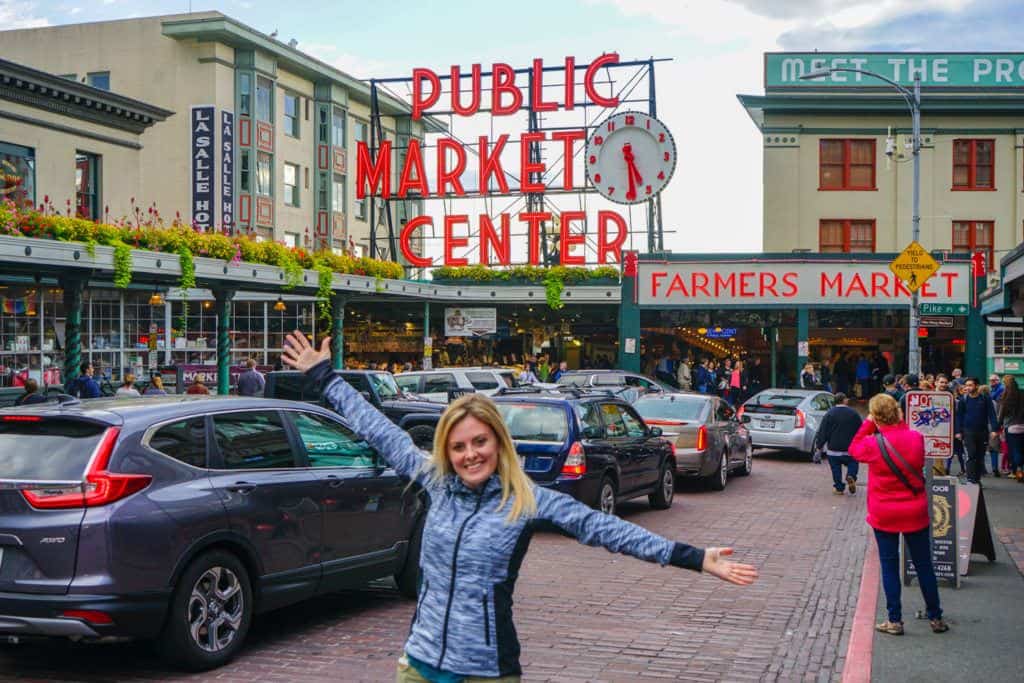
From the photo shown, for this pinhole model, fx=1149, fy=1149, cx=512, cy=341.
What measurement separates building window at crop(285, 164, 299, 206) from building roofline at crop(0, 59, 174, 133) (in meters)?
14.3

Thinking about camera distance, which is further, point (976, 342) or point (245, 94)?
point (245, 94)

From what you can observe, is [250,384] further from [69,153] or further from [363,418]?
[363,418]

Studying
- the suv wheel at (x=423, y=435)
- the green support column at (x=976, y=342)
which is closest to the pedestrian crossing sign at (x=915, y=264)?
the suv wheel at (x=423, y=435)

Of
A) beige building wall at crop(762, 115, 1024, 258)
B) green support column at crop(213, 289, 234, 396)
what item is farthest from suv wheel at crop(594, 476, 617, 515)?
beige building wall at crop(762, 115, 1024, 258)

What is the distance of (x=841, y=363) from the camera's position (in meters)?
39.9

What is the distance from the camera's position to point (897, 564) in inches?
331

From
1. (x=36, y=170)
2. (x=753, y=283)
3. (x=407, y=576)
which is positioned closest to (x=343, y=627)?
(x=407, y=576)

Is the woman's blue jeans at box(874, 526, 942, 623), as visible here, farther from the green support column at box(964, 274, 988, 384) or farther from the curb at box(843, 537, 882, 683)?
the green support column at box(964, 274, 988, 384)

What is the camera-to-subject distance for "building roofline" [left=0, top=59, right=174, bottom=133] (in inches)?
1096

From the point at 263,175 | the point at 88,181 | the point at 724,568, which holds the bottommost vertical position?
the point at 724,568

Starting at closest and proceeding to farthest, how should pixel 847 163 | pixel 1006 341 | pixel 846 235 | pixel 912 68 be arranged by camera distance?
Answer: 1. pixel 1006 341
2. pixel 847 163
3. pixel 846 235
4. pixel 912 68

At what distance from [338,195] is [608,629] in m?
44.5

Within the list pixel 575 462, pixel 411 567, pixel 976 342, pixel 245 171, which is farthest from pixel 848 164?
pixel 411 567

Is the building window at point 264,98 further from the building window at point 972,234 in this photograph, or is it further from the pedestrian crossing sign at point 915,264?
the pedestrian crossing sign at point 915,264
